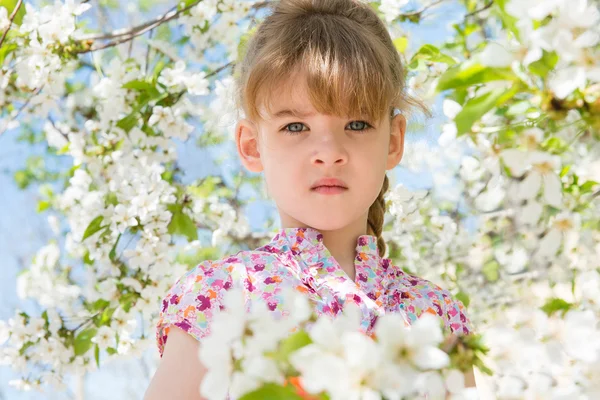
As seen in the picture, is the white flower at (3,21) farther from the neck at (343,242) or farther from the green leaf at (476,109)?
the green leaf at (476,109)

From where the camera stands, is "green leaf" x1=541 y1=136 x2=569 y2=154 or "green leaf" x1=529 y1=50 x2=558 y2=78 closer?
"green leaf" x1=529 y1=50 x2=558 y2=78

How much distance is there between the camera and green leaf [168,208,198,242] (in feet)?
7.86

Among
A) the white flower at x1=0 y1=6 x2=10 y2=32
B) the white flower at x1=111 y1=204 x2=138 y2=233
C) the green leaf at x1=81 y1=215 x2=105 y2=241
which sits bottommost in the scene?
the green leaf at x1=81 y1=215 x2=105 y2=241

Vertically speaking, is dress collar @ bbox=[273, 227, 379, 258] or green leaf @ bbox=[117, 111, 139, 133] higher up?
dress collar @ bbox=[273, 227, 379, 258]

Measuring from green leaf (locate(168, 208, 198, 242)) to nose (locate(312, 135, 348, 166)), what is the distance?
3.53 ft

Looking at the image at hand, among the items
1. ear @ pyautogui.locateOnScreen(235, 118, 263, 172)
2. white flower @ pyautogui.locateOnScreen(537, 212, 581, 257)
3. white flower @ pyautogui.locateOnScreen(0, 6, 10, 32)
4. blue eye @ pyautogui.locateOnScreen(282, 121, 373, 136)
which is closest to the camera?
white flower @ pyautogui.locateOnScreen(537, 212, 581, 257)

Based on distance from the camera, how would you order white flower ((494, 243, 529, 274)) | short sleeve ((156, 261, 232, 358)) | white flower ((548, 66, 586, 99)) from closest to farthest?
white flower ((548, 66, 586, 99))
short sleeve ((156, 261, 232, 358))
white flower ((494, 243, 529, 274))

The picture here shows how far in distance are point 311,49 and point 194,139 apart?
303 cm

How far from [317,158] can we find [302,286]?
25 centimetres

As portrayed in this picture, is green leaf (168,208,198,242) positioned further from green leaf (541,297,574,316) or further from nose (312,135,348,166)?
green leaf (541,297,574,316)

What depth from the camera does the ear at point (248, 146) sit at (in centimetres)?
166

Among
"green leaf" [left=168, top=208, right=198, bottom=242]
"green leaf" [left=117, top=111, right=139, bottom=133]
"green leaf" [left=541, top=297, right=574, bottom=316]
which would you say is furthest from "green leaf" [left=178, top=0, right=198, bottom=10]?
"green leaf" [left=541, top=297, right=574, bottom=316]

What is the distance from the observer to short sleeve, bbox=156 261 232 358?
1.34 metres

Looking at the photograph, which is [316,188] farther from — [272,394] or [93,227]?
[93,227]
